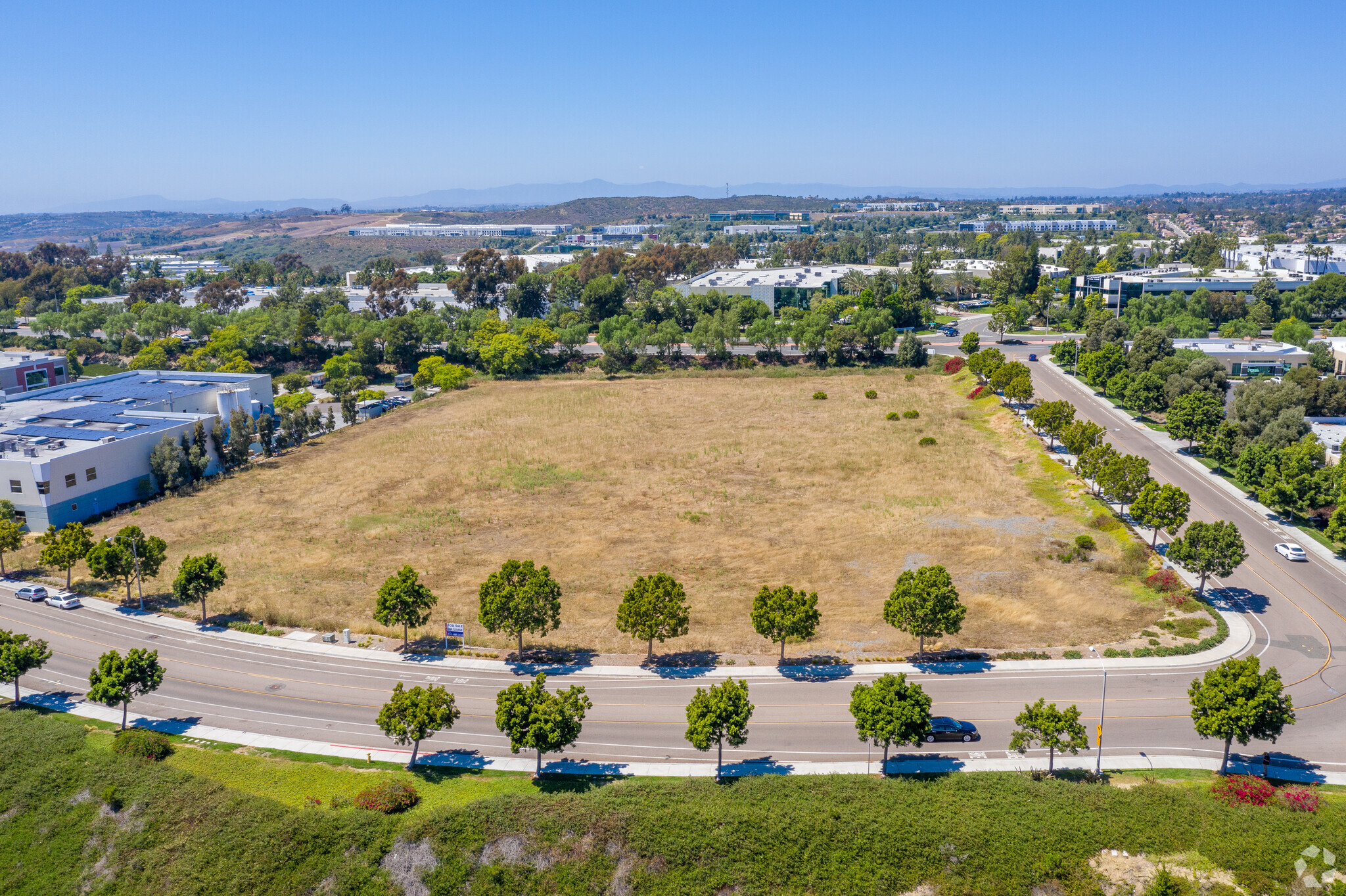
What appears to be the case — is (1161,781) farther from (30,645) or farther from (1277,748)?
(30,645)

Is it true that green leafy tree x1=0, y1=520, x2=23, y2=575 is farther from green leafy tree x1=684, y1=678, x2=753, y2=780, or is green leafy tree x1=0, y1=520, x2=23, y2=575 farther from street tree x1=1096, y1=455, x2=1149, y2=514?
street tree x1=1096, y1=455, x2=1149, y2=514

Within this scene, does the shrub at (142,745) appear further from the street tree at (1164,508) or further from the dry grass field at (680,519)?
the street tree at (1164,508)

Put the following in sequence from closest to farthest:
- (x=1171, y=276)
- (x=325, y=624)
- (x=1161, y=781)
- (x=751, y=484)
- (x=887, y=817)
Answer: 1. (x=887, y=817)
2. (x=1161, y=781)
3. (x=325, y=624)
4. (x=751, y=484)
5. (x=1171, y=276)

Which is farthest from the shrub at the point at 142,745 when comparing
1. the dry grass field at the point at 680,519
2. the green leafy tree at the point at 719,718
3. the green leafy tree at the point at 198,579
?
the green leafy tree at the point at 719,718

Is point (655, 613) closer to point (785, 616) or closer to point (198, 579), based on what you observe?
point (785, 616)

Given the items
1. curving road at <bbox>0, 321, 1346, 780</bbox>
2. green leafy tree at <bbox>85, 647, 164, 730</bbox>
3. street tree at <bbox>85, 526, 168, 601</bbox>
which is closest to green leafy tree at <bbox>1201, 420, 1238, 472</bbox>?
curving road at <bbox>0, 321, 1346, 780</bbox>

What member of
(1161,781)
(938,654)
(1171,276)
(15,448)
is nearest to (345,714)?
(938,654)
